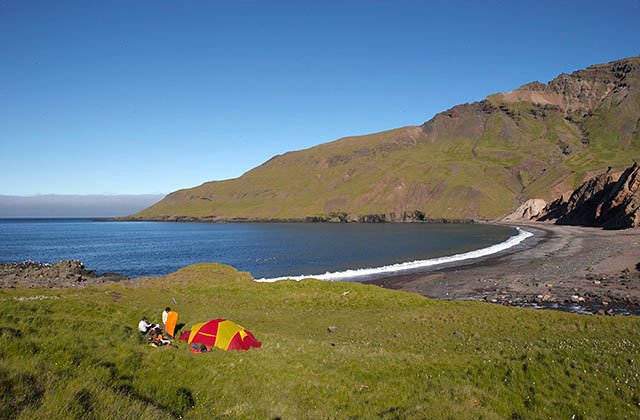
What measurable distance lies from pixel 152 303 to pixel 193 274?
51.3 ft

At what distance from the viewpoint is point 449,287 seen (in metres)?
52.9

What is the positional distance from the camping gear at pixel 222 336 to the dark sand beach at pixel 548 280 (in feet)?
107

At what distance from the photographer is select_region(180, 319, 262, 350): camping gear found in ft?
63.6

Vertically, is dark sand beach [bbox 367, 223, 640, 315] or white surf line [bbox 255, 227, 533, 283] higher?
dark sand beach [bbox 367, 223, 640, 315]

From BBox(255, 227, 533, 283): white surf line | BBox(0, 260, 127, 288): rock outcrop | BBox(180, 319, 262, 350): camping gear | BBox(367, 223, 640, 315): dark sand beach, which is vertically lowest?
BBox(255, 227, 533, 283): white surf line

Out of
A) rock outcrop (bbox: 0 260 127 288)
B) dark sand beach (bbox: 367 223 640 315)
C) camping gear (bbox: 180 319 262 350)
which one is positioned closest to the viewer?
camping gear (bbox: 180 319 262 350)

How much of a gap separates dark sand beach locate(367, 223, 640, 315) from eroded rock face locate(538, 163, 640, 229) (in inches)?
1985

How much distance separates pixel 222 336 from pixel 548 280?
49.5 m

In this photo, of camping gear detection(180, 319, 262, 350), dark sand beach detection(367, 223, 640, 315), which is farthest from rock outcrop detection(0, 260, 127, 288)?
dark sand beach detection(367, 223, 640, 315)

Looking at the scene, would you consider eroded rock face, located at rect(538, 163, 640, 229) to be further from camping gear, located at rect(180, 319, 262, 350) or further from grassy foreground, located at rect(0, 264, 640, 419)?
camping gear, located at rect(180, 319, 262, 350)

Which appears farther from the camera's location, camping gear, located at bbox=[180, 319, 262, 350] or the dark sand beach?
the dark sand beach

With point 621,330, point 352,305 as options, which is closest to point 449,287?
point 352,305

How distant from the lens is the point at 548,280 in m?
54.1

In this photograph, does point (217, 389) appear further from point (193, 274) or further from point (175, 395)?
point (193, 274)
